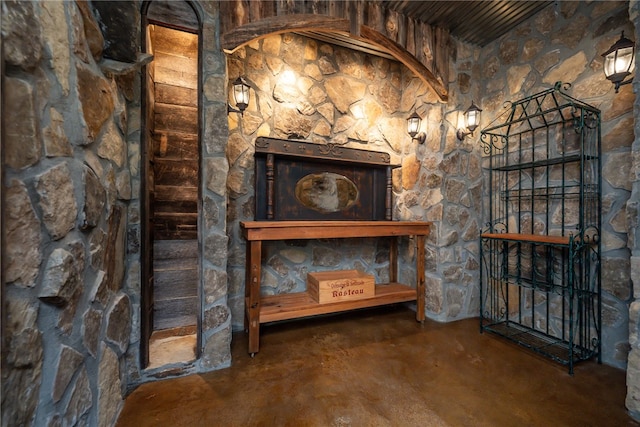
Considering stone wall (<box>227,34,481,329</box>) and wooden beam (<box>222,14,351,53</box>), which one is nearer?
wooden beam (<box>222,14,351,53</box>)

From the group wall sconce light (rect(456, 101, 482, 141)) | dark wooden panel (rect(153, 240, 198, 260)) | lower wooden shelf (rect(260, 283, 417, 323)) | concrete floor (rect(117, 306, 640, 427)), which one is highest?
wall sconce light (rect(456, 101, 482, 141))

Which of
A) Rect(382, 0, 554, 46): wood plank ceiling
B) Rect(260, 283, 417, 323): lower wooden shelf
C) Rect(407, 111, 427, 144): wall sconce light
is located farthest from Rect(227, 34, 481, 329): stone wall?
Rect(382, 0, 554, 46): wood plank ceiling

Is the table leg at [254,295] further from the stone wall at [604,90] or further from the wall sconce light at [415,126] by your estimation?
the stone wall at [604,90]

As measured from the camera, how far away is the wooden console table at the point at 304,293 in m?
1.73

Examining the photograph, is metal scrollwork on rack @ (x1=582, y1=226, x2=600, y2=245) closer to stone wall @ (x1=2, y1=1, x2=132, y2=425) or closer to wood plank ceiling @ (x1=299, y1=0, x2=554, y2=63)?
wood plank ceiling @ (x1=299, y1=0, x2=554, y2=63)

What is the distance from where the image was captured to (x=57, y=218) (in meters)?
0.80

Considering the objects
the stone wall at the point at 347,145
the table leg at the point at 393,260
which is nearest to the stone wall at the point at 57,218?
the stone wall at the point at 347,145

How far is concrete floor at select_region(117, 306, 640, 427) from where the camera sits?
47.9 inches

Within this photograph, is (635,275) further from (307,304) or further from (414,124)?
(307,304)

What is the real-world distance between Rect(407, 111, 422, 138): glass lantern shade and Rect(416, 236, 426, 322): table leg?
3.19 feet

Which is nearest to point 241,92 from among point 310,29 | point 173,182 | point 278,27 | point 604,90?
point 278,27

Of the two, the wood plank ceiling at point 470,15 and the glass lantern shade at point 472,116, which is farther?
the glass lantern shade at point 472,116

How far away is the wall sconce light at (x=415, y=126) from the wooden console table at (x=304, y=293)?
2.71 ft

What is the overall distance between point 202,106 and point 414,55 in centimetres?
169
